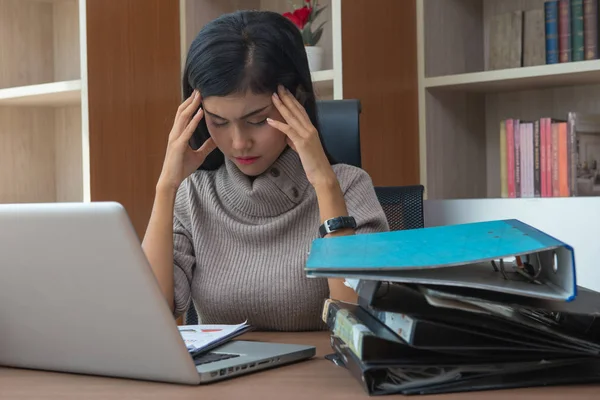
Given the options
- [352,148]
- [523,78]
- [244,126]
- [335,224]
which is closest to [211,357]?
[335,224]

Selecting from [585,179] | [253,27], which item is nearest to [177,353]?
[253,27]

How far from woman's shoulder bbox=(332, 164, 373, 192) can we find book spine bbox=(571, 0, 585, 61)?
1.21 metres

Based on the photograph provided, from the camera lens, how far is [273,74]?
1.42m

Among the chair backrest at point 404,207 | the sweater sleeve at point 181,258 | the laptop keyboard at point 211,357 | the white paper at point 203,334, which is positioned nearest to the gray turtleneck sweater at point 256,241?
the sweater sleeve at point 181,258

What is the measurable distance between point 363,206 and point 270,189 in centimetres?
17

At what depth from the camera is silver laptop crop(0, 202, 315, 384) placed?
75 cm

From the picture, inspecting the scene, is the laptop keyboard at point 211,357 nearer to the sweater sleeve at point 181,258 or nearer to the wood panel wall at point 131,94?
the sweater sleeve at point 181,258

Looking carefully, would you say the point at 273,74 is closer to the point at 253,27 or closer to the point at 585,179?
the point at 253,27

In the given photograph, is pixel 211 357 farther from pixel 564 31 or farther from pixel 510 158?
pixel 564 31

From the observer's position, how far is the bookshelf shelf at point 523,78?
8.02ft

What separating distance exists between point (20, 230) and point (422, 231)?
38 centimetres

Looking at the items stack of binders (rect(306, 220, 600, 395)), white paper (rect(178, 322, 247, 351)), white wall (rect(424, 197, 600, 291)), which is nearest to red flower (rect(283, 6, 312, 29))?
white wall (rect(424, 197, 600, 291))

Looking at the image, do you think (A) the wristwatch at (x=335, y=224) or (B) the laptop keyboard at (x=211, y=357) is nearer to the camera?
(B) the laptop keyboard at (x=211, y=357)

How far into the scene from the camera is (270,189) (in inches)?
59.1
